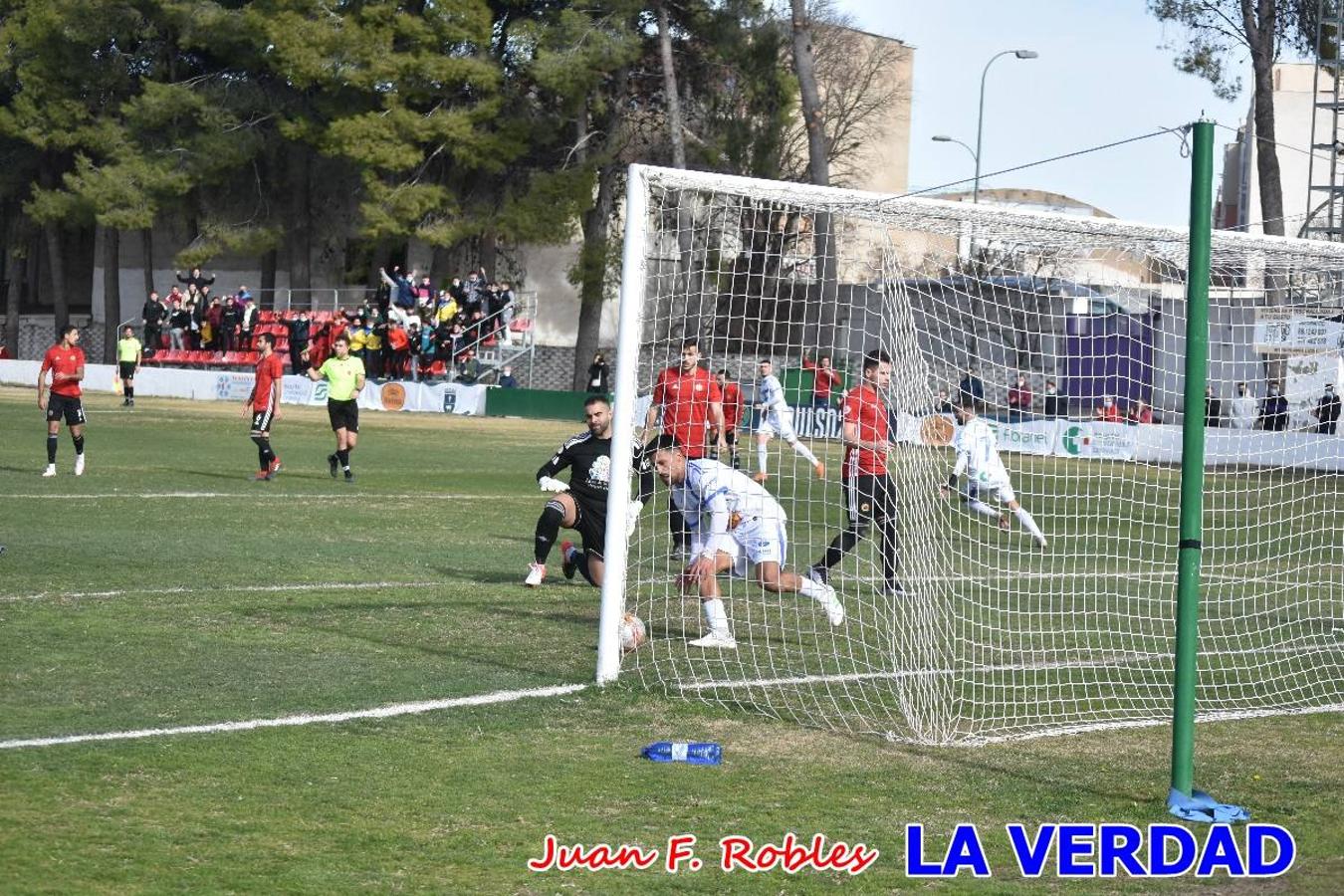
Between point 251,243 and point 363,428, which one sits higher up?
point 251,243

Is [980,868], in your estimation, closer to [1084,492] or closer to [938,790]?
[938,790]

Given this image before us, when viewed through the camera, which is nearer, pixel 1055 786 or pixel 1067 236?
pixel 1055 786

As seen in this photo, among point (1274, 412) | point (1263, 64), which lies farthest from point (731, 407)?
point (1263, 64)

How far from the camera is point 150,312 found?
5234cm

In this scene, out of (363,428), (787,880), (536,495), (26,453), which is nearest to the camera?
(787,880)

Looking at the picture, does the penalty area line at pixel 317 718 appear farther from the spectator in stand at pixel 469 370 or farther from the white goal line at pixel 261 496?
the spectator in stand at pixel 469 370

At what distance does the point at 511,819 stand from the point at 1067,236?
214 inches

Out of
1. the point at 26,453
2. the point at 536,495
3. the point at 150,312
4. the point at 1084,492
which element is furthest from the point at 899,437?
the point at 150,312

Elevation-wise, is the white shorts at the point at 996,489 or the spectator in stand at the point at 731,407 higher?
the spectator in stand at the point at 731,407

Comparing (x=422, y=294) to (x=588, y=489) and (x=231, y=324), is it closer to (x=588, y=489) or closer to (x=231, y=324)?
(x=231, y=324)

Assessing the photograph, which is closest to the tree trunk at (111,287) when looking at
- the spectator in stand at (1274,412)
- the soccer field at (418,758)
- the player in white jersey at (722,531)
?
the soccer field at (418,758)

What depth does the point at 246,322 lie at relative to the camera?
50.5 metres

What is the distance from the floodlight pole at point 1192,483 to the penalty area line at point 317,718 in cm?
330

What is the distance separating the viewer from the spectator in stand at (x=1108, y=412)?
15.7 meters
